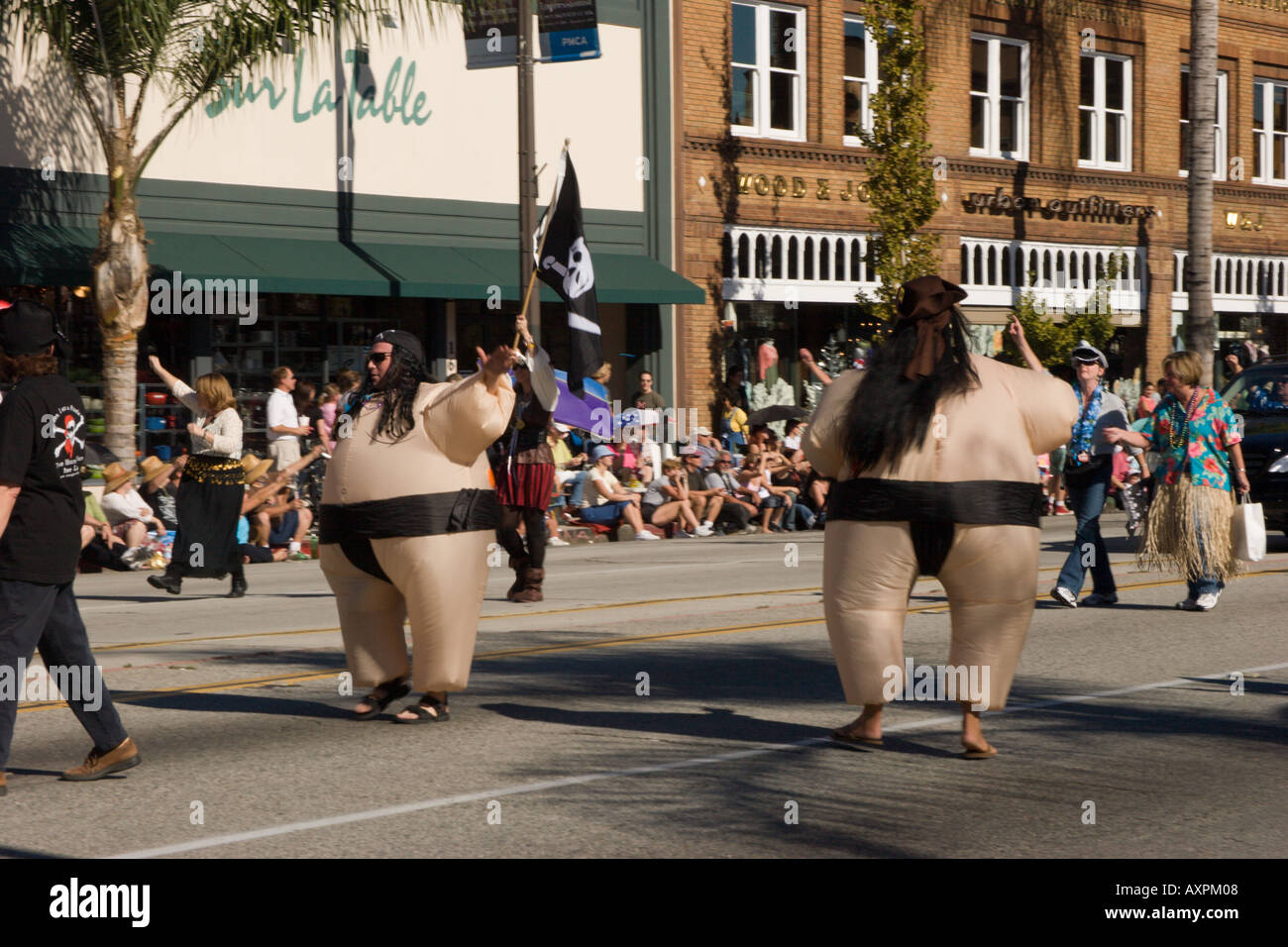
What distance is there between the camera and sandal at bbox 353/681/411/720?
8141 millimetres

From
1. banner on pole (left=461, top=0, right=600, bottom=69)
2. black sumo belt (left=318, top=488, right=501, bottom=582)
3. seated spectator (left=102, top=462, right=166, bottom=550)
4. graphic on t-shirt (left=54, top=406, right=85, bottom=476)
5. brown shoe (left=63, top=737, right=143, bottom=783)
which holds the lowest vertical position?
brown shoe (left=63, top=737, right=143, bottom=783)

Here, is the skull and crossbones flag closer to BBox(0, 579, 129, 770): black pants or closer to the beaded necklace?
the beaded necklace

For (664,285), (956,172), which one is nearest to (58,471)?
(664,285)

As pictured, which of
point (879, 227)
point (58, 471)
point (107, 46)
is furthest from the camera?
point (879, 227)

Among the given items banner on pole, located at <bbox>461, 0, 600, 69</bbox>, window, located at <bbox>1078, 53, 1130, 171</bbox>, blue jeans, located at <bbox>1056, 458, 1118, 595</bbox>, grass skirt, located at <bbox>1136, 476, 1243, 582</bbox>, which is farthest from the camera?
window, located at <bbox>1078, 53, 1130, 171</bbox>

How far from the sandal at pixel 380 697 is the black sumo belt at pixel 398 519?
0.65 m

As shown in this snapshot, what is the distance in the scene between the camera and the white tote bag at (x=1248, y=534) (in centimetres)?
1184

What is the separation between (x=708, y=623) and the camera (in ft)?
39.0

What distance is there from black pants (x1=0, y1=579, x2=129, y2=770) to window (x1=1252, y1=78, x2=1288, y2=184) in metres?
32.3

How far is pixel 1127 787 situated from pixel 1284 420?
1208cm

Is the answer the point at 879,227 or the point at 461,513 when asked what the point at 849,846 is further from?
the point at 879,227

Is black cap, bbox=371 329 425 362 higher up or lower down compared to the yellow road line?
higher up

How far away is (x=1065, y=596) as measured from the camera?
1259cm

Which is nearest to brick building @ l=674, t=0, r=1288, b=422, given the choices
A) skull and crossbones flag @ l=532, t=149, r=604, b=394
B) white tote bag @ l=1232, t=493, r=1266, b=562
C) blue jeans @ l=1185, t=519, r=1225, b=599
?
skull and crossbones flag @ l=532, t=149, r=604, b=394
